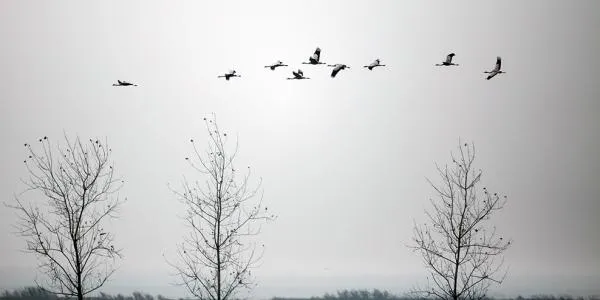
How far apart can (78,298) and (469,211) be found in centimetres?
1317

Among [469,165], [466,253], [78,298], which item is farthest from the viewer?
[469,165]

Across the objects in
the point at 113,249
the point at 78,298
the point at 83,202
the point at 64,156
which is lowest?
the point at 78,298

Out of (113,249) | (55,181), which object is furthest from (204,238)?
(55,181)

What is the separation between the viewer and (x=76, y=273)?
21.1 meters

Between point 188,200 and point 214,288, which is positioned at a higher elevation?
point 188,200

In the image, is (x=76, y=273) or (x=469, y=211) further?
(x=469, y=211)

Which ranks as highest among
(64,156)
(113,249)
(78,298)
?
(64,156)

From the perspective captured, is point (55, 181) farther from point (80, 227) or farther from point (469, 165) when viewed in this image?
point (469, 165)

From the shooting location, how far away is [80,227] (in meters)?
21.6

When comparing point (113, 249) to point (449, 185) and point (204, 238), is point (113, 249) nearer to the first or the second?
point (204, 238)

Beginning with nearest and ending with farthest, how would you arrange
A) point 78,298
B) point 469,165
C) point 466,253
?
point 78,298
point 466,253
point 469,165

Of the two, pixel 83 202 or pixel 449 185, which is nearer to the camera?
pixel 83 202

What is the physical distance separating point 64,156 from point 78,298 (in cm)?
489

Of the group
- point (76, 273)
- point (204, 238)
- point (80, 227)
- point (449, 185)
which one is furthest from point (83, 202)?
point (449, 185)
